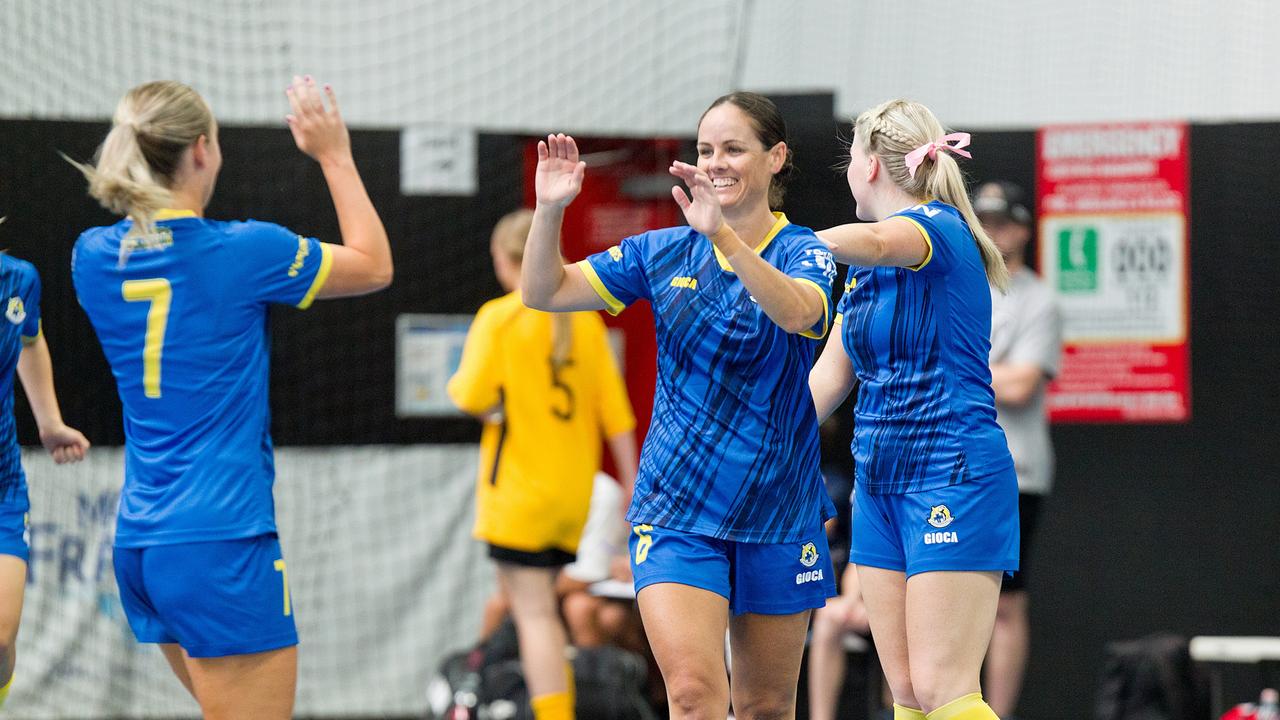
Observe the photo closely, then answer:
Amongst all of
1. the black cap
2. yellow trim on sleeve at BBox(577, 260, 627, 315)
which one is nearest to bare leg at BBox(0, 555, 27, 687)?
yellow trim on sleeve at BBox(577, 260, 627, 315)

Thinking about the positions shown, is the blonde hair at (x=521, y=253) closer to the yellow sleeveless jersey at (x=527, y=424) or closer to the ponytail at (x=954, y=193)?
the yellow sleeveless jersey at (x=527, y=424)

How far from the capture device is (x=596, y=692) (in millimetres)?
5855

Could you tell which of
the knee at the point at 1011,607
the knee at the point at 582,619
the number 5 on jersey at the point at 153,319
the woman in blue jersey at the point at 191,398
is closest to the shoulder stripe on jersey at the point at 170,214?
the woman in blue jersey at the point at 191,398

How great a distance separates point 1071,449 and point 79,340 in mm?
4445

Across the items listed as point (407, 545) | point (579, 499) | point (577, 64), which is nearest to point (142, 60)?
point (577, 64)

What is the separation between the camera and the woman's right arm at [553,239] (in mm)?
3131

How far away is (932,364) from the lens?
129 inches

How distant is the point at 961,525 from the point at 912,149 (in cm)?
86

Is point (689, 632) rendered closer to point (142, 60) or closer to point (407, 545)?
point (407, 545)

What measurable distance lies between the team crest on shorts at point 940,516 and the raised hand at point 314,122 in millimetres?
1560

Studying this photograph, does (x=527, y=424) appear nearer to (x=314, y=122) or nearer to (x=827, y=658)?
(x=827, y=658)

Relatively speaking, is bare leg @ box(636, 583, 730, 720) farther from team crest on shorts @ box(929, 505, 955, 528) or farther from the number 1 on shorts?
the number 1 on shorts

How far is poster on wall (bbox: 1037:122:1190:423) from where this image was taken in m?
6.43

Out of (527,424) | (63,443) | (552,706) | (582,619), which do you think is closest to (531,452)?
(527,424)
